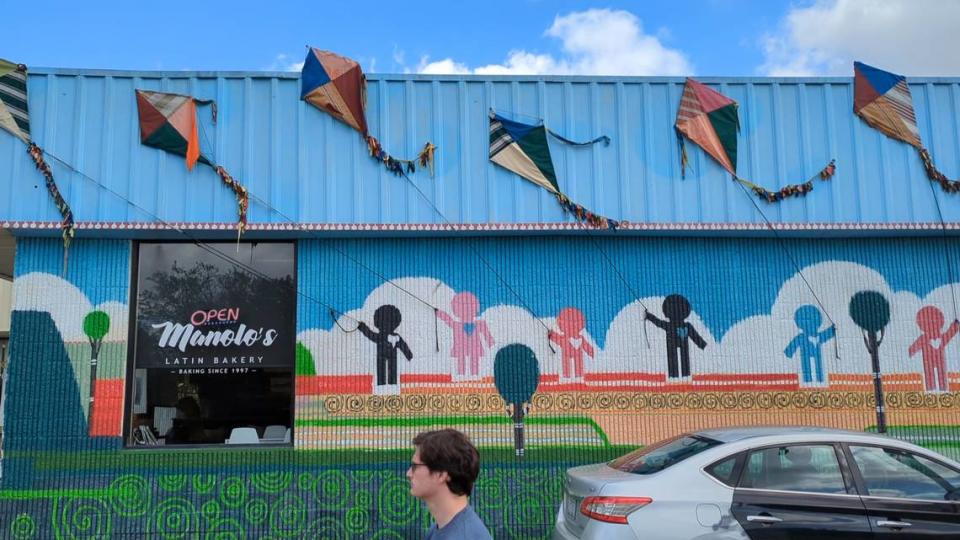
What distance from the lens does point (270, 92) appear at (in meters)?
9.32

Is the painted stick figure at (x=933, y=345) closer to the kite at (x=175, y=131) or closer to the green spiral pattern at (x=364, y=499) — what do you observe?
the green spiral pattern at (x=364, y=499)

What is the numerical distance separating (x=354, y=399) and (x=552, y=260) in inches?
109

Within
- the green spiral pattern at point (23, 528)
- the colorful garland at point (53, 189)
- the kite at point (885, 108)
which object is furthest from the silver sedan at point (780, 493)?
the colorful garland at point (53, 189)

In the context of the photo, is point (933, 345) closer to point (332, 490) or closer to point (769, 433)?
point (769, 433)

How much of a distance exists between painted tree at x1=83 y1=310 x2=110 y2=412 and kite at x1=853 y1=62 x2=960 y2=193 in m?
9.02

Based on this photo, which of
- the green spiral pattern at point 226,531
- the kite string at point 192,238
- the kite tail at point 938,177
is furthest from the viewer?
the kite tail at point 938,177

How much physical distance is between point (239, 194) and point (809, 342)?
674cm

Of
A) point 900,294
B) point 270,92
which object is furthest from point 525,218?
point 900,294

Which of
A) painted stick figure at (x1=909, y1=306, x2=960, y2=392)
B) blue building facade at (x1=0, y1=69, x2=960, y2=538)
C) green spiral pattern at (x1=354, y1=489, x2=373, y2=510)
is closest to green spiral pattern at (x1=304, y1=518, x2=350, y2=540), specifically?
blue building facade at (x1=0, y1=69, x2=960, y2=538)

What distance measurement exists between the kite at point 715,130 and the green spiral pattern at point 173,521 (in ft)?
21.9

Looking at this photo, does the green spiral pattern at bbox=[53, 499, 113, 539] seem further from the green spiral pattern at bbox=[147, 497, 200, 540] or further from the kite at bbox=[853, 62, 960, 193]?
the kite at bbox=[853, 62, 960, 193]

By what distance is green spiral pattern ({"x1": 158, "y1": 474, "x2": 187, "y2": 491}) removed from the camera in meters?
8.77

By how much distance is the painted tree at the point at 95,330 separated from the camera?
8.95m

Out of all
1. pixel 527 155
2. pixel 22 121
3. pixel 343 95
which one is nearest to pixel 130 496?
pixel 22 121
